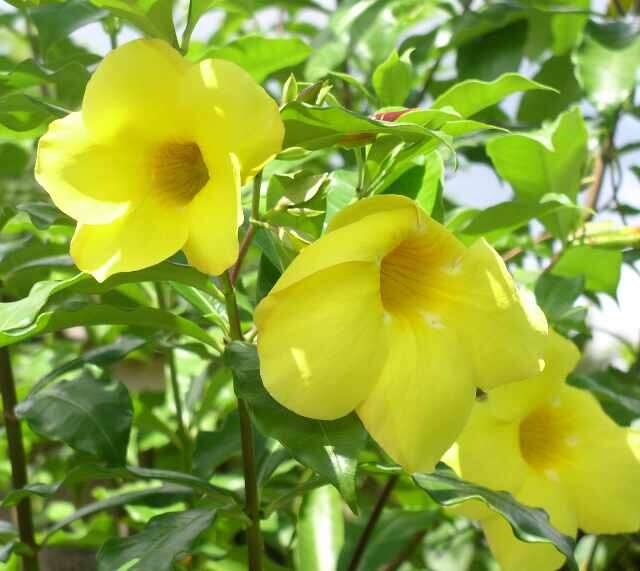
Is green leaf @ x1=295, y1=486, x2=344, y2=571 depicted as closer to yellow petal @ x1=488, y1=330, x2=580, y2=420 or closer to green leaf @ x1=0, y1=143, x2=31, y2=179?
yellow petal @ x1=488, y1=330, x2=580, y2=420

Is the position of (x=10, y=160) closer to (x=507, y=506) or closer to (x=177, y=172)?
(x=177, y=172)

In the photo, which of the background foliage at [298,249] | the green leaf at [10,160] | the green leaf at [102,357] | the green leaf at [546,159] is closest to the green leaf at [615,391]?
the background foliage at [298,249]

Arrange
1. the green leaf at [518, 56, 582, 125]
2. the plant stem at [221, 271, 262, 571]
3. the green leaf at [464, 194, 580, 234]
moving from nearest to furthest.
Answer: the plant stem at [221, 271, 262, 571] → the green leaf at [464, 194, 580, 234] → the green leaf at [518, 56, 582, 125]

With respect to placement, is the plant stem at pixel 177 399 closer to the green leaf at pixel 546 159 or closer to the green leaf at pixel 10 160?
the green leaf at pixel 10 160

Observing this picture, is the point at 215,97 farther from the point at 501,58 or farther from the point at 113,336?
the point at 113,336

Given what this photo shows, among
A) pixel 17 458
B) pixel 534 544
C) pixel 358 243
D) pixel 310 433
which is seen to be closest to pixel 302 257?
pixel 358 243

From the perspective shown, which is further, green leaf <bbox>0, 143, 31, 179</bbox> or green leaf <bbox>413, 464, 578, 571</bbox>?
green leaf <bbox>0, 143, 31, 179</bbox>

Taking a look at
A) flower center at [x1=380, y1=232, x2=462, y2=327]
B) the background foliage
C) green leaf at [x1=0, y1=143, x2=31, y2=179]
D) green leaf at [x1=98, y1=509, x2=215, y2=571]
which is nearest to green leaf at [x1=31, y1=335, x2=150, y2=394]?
the background foliage
